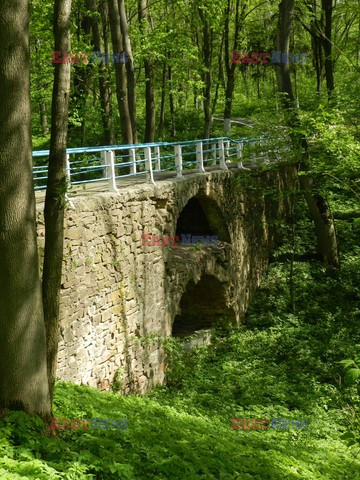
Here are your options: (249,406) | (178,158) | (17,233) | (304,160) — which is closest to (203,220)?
(304,160)

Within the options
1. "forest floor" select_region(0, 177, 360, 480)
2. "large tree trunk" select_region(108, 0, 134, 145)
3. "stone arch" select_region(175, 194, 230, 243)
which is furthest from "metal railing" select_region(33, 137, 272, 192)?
"forest floor" select_region(0, 177, 360, 480)

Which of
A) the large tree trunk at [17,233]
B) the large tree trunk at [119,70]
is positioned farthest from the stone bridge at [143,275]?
the large tree trunk at [17,233]

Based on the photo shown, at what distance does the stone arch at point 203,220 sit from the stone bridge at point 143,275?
0.09 feet

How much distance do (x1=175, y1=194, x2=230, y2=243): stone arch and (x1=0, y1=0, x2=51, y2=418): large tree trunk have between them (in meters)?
10.3

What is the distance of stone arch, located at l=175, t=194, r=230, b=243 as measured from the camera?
1567 cm

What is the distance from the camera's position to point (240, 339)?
49.2 feet

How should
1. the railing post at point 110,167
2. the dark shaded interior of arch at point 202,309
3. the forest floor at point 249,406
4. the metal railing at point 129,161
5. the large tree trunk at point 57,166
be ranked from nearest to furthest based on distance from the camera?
the forest floor at point 249,406 < the large tree trunk at point 57,166 < the metal railing at point 129,161 < the railing post at point 110,167 < the dark shaded interior of arch at point 202,309

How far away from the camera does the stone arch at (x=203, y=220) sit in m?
15.7

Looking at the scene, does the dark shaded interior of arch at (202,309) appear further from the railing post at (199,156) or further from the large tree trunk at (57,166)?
the large tree trunk at (57,166)

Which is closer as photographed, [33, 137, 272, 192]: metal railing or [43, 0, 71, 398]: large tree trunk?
[43, 0, 71, 398]: large tree trunk

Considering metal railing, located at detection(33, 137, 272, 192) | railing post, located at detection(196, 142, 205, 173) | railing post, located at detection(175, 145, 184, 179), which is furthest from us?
railing post, located at detection(196, 142, 205, 173)

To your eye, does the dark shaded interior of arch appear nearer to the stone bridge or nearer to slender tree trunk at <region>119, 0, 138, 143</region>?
the stone bridge

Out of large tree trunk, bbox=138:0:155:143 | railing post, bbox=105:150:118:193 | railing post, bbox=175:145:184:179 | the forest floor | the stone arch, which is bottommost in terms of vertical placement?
the forest floor

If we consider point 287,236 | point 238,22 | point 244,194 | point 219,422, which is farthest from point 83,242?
point 238,22
